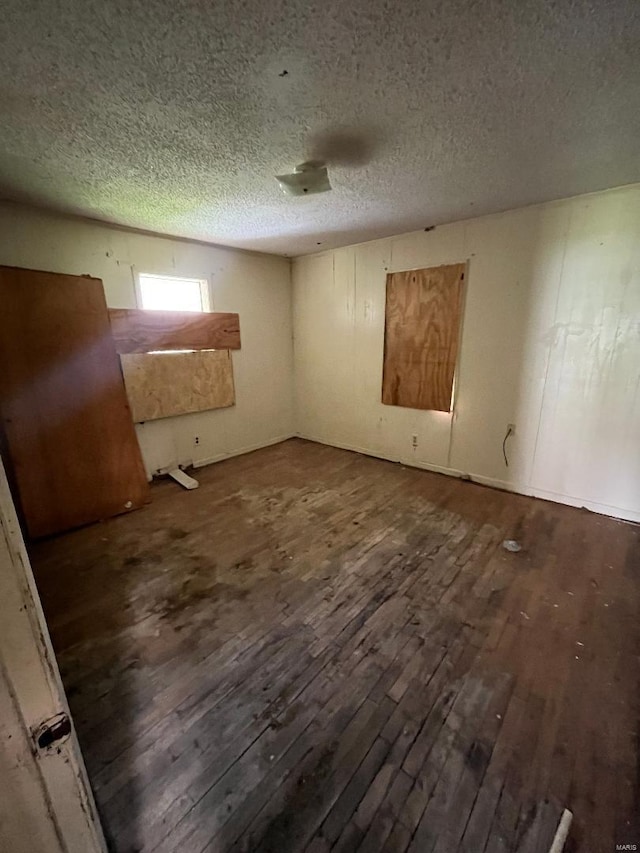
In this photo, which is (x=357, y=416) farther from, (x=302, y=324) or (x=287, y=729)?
(x=287, y=729)

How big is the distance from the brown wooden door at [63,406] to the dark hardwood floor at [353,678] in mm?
316

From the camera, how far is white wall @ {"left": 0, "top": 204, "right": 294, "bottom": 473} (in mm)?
2689

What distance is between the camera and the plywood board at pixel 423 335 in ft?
10.9

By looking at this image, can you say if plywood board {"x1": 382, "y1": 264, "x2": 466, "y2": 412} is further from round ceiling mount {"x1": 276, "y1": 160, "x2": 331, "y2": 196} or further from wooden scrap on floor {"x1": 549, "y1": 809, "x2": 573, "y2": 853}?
wooden scrap on floor {"x1": 549, "y1": 809, "x2": 573, "y2": 853}

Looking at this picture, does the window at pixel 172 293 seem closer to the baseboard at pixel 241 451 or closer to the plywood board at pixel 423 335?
the baseboard at pixel 241 451

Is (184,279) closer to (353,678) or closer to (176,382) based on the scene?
(176,382)

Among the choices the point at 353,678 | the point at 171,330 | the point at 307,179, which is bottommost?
the point at 353,678

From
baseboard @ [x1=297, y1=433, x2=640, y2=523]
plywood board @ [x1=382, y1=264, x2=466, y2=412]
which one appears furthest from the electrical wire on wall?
plywood board @ [x1=382, y1=264, x2=466, y2=412]

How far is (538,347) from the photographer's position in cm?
292

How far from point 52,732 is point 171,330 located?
332 centimetres

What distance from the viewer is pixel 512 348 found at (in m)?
3.05

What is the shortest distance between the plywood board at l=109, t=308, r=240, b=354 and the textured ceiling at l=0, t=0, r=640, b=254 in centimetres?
92

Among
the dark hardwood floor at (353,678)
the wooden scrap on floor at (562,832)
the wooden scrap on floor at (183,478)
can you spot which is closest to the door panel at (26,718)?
the dark hardwood floor at (353,678)

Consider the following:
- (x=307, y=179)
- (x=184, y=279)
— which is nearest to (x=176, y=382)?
(x=184, y=279)
